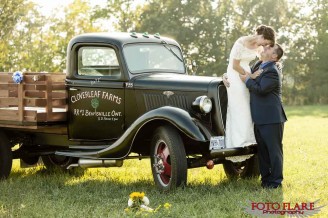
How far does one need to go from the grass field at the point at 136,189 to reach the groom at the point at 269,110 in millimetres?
370

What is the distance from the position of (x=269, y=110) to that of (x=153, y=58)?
200 centimetres

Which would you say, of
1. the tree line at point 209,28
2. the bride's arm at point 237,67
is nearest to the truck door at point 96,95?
the bride's arm at point 237,67

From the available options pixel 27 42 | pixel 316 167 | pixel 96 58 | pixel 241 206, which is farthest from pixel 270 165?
pixel 27 42

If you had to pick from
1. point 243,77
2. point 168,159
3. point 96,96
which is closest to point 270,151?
point 243,77

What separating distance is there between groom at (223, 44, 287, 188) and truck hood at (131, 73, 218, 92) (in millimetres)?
310

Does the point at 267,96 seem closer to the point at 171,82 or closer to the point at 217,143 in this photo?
the point at 217,143

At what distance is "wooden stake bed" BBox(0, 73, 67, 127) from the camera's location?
7.82m

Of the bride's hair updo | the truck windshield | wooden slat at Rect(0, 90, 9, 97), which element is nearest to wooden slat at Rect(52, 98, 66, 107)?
wooden slat at Rect(0, 90, 9, 97)

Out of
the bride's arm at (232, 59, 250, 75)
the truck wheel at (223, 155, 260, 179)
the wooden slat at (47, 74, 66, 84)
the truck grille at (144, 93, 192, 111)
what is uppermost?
the bride's arm at (232, 59, 250, 75)

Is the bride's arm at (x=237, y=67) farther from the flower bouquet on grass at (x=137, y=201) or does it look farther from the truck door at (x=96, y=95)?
the flower bouquet on grass at (x=137, y=201)

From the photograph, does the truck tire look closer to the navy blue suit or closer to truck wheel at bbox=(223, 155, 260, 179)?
truck wheel at bbox=(223, 155, 260, 179)

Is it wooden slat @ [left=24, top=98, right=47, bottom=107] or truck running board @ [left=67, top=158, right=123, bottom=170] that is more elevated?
wooden slat @ [left=24, top=98, right=47, bottom=107]

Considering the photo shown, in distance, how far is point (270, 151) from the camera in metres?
6.93

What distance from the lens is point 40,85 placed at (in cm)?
783
